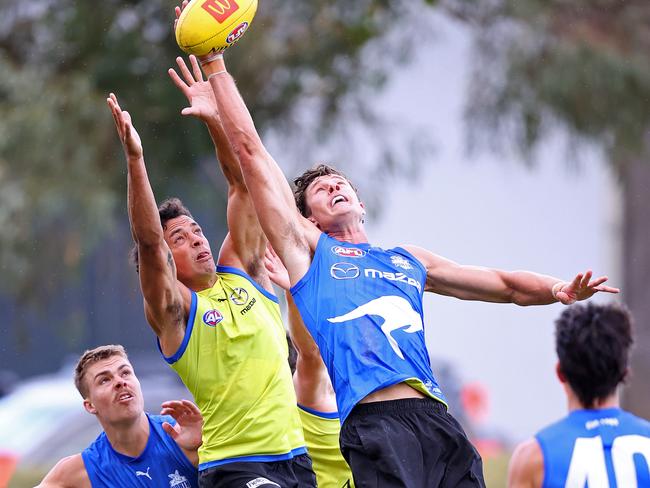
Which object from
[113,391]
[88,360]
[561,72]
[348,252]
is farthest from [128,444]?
[561,72]

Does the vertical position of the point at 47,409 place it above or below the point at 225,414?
above

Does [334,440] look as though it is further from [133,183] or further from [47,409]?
[47,409]

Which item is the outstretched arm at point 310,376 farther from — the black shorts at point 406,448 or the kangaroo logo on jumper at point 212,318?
the black shorts at point 406,448

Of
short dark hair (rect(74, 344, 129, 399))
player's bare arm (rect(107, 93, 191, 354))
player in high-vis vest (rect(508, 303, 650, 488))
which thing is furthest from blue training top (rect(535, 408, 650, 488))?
short dark hair (rect(74, 344, 129, 399))

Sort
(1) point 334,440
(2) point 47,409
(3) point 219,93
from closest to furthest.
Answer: (3) point 219,93 < (1) point 334,440 < (2) point 47,409

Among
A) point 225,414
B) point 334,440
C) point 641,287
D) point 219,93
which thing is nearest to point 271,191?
point 219,93

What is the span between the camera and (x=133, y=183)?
17.3 feet

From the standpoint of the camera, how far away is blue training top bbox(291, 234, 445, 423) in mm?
4754

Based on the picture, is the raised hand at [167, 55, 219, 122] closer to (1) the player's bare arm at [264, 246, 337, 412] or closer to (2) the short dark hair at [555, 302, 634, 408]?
(1) the player's bare arm at [264, 246, 337, 412]

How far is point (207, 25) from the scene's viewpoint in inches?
204

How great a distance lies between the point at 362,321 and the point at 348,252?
0.38m

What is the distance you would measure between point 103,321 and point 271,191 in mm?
14474

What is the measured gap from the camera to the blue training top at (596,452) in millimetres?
4711

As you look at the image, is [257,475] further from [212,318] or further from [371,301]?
[371,301]
